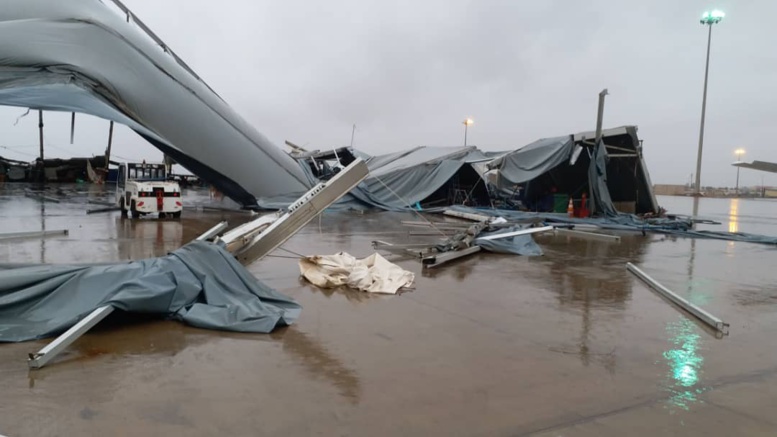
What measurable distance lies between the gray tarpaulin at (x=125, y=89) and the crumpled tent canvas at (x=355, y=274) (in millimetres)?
6935

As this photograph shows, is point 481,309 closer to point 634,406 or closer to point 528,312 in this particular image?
point 528,312

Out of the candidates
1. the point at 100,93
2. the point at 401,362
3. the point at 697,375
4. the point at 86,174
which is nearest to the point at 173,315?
the point at 401,362

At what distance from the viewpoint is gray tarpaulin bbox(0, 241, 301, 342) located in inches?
139

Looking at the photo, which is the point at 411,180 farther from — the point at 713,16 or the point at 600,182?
the point at 713,16

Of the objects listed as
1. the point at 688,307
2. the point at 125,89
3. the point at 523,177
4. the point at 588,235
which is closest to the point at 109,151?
the point at 125,89

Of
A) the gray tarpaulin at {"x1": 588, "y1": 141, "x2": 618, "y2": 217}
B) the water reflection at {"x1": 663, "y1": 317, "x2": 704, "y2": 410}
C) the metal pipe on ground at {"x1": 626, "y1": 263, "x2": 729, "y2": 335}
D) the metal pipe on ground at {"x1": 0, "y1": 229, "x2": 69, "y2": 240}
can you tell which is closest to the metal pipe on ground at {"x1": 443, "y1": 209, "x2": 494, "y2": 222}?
the gray tarpaulin at {"x1": 588, "y1": 141, "x2": 618, "y2": 217}

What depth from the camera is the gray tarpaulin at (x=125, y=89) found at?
905 cm

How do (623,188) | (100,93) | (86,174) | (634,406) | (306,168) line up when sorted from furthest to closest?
(86,174), (306,168), (623,188), (100,93), (634,406)

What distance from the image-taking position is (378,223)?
43.4 feet

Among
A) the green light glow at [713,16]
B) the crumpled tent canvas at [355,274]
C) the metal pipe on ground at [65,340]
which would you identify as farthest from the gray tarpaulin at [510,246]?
the green light glow at [713,16]

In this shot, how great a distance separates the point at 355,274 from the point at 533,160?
12923mm

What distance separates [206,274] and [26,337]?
4.37 ft

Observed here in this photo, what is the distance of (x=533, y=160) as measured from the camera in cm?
1669

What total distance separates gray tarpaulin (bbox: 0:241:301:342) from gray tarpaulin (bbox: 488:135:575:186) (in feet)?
44.8
